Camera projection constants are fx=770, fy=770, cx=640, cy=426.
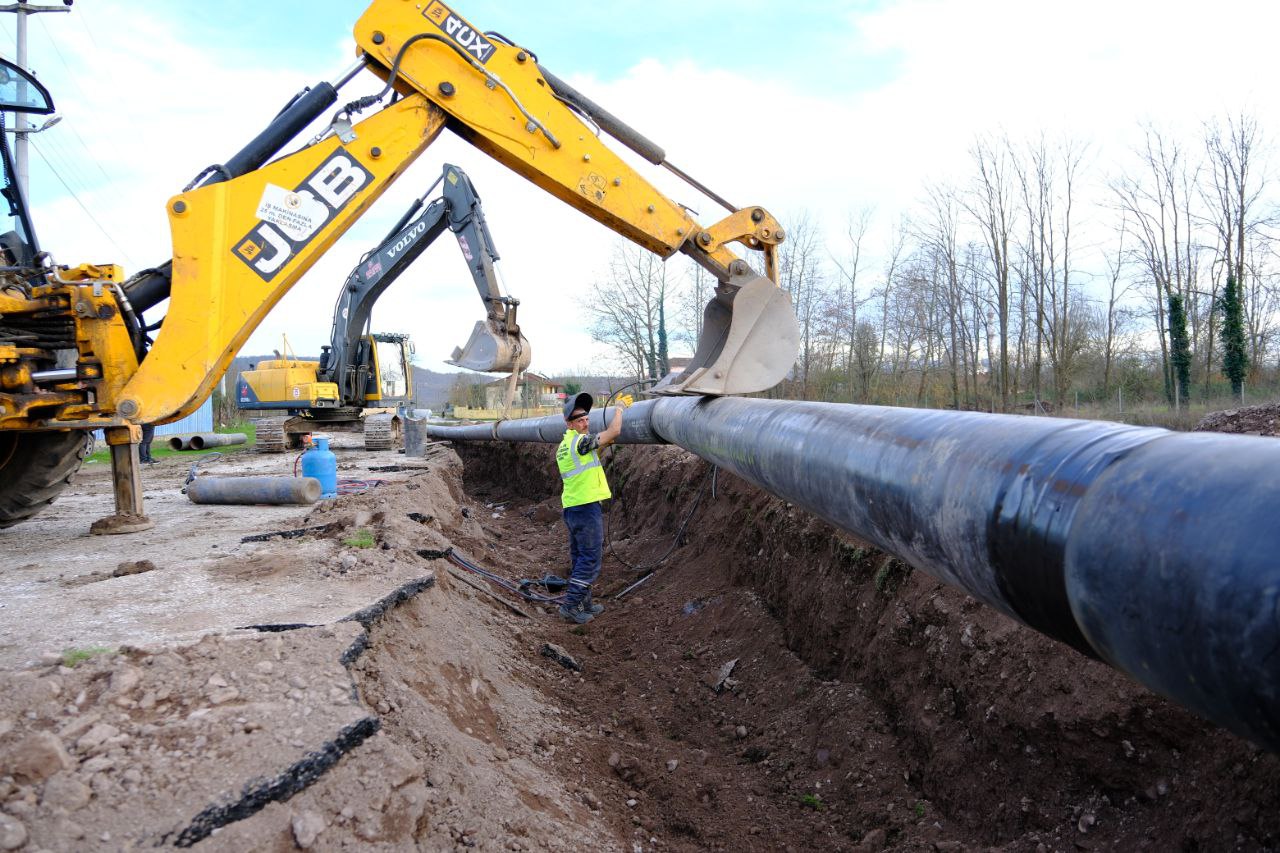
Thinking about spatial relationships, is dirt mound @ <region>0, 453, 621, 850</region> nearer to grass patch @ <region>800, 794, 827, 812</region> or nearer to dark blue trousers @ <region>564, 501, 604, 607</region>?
grass patch @ <region>800, 794, 827, 812</region>

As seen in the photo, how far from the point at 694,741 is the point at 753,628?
50.7 inches

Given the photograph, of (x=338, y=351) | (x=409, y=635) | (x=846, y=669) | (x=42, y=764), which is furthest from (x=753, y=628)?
(x=338, y=351)

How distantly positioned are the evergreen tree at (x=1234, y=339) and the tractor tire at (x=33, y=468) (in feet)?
93.3

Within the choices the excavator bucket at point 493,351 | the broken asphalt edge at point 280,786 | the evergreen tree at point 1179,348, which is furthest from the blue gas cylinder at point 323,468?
the evergreen tree at point 1179,348

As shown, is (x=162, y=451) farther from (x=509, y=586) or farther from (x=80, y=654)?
(x=80, y=654)

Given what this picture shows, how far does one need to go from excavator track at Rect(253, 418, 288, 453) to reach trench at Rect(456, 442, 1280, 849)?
36.5ft

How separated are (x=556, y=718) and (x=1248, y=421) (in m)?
8.88

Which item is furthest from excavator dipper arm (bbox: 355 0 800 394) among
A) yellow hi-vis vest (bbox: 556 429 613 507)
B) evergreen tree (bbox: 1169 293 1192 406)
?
evergreen tree (bbox: 1169 293 1192 406)

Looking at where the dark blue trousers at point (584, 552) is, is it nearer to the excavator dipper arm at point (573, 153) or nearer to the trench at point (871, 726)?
the trench at point (871, 726)

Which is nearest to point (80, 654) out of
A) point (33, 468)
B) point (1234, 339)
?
point (33, 468)

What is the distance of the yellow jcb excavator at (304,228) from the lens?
18.2 ft

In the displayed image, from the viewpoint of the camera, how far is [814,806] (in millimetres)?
3504

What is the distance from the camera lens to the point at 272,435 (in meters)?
15.4

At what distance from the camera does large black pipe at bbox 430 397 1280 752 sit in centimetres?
125
